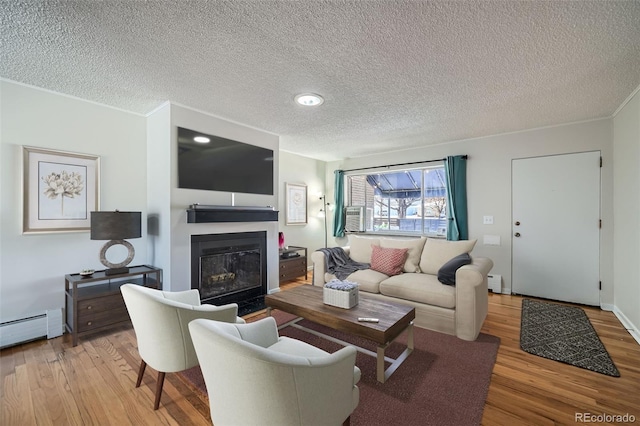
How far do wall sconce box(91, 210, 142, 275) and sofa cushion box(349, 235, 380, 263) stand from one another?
2.82 metres

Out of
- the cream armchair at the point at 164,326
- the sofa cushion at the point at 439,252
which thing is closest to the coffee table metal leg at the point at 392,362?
the cream armchair at the point at 164,326

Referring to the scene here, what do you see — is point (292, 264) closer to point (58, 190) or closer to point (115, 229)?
point (115, 229)

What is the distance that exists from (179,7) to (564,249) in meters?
5.02

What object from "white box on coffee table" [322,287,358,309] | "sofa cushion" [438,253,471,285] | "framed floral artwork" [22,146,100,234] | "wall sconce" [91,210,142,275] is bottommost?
"white box on coffee table" [322,287,358,309]

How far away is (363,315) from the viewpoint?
2.17m

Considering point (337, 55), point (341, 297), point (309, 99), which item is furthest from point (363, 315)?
point (309, 99)

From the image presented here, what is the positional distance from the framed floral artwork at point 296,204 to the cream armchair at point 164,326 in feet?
11.6

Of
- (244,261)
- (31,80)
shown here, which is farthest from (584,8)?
(31,80)

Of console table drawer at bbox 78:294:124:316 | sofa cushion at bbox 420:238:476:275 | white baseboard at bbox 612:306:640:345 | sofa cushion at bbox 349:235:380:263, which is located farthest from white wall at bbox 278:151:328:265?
white baseboard at bbox 612:306:640:345

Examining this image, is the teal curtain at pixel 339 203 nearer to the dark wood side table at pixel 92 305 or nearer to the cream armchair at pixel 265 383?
the dark wood side table at pixel 92 305

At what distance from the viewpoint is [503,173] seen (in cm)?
411

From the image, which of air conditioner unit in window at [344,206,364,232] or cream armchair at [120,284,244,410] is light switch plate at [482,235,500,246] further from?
cream armchair at [120,284,244,410]

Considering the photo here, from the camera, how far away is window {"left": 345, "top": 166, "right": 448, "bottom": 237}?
4844 millimetres

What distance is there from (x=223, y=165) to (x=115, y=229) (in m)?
1.36
